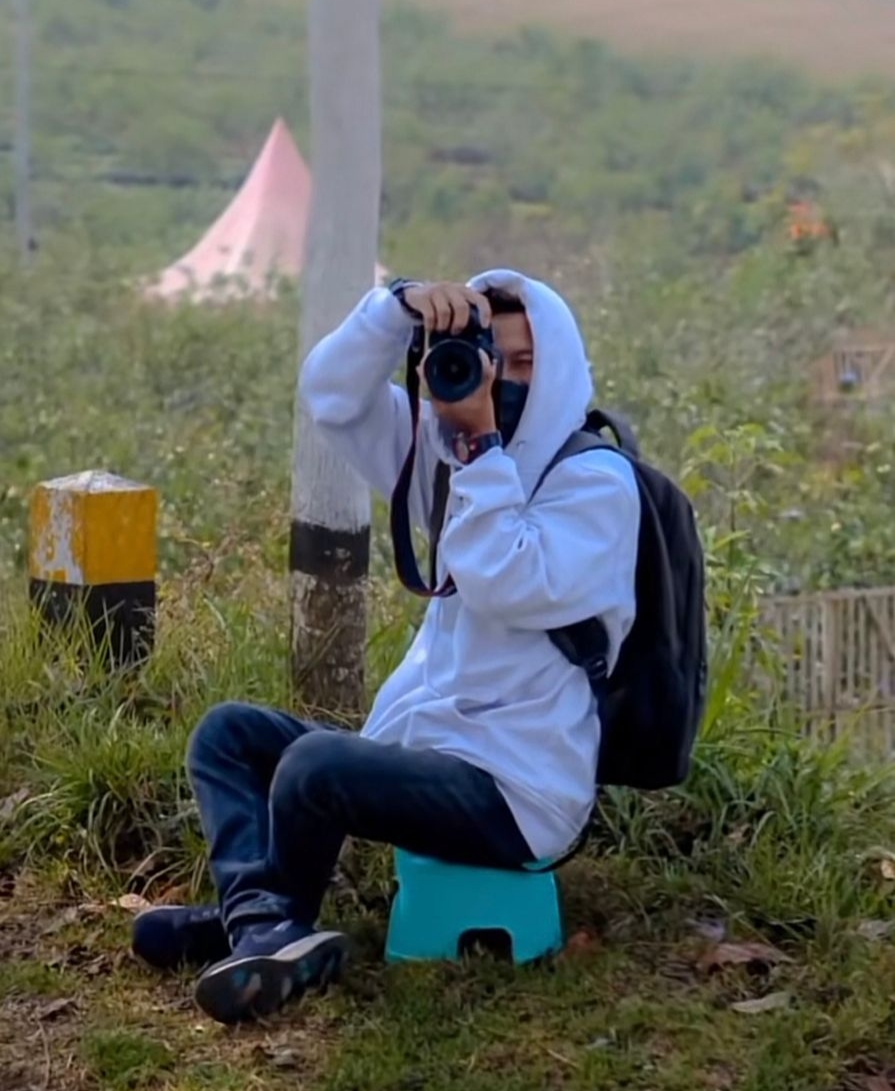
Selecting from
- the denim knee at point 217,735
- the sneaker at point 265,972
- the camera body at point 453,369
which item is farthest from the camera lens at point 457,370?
the sneaker at point 265,972

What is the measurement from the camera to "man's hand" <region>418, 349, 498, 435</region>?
10.0ft

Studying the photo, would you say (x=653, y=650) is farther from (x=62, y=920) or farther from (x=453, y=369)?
(x=62, y=920)

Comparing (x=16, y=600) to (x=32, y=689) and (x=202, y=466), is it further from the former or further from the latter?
(x=202, y=466)

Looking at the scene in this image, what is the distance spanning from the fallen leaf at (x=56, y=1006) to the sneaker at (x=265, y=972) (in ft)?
1.00

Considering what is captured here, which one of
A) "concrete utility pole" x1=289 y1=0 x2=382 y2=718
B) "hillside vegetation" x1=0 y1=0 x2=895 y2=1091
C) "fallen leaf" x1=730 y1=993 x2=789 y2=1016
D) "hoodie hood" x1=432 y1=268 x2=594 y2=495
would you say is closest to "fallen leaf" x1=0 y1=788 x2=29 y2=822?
"hillside vegetation" x1=0 y1=0 x2=895 y2=1091

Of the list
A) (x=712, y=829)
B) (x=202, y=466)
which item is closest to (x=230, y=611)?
(x=712, y=829)

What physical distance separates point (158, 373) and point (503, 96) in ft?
78.3

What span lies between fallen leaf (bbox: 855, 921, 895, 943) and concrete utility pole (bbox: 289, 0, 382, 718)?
1299mm

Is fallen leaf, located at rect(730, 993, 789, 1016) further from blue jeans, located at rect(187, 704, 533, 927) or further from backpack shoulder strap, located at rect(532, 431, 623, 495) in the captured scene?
backpack shoulder strap, located at rect(532, 431, 623, 495)

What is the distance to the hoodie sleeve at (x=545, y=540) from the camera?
300 cm

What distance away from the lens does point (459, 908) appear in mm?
3285

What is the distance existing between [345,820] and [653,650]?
0.63m

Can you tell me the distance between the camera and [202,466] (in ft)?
24.8

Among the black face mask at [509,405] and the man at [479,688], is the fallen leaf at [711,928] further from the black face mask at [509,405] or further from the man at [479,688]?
the black face mask at [509,405]
